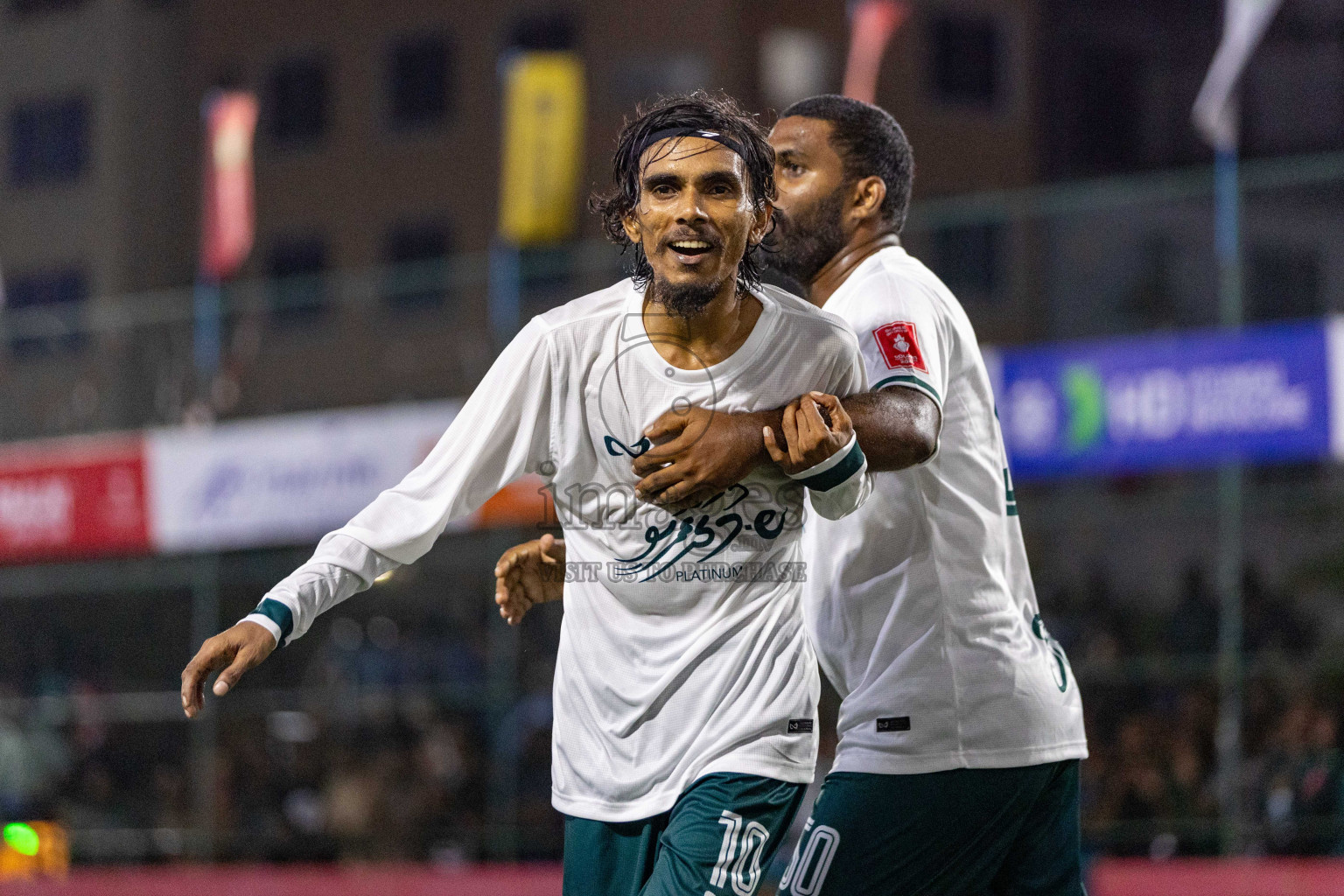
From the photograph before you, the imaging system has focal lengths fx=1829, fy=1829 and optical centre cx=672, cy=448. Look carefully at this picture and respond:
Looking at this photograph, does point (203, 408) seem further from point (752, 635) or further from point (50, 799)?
point (752, 635)

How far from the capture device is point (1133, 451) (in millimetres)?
9375

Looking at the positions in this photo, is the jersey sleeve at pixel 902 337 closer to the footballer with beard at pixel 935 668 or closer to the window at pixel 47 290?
the footballer with beard at pixel 935 668

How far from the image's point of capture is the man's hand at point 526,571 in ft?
11.1

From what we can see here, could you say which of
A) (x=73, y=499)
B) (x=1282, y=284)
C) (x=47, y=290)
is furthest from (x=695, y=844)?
(x=47, y=290)

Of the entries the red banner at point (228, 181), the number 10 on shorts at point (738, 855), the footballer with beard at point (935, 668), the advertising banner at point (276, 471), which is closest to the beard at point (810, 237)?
the footballer with beard at point (935, 668)

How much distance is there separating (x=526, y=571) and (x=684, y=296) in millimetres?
667

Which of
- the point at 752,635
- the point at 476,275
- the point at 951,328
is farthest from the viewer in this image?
the point at 476,275

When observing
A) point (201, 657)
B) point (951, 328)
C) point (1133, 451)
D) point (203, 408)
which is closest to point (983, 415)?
point (951, 328)

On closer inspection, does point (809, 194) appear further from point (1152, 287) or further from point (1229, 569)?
point (1152, 287)

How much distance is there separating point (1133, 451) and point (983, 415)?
6.01 m

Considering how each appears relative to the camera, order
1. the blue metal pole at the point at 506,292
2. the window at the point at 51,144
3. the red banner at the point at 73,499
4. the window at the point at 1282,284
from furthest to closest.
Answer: the window at the point at 51,144
the red banner at the point at 73,499
the blue metal pole at the point at 506,292
the window at the point at 1282,284

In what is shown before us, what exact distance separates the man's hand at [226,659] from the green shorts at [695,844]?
652 millimetres

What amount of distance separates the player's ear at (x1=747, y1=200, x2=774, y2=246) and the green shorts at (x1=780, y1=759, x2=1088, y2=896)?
107 centimetres

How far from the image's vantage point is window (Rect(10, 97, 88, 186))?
29.8m
